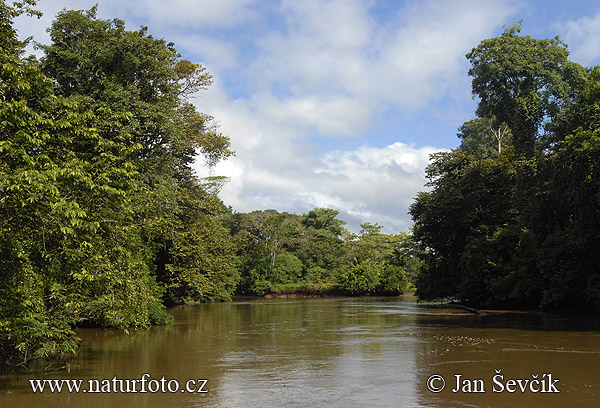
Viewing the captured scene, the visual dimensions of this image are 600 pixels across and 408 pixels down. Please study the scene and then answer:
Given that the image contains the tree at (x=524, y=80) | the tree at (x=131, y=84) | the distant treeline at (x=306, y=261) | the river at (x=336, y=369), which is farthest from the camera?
the distant treeline at (x=306, y=261)

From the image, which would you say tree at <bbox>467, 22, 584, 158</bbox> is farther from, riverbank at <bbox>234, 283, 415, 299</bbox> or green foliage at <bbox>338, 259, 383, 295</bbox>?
riverbank at <bbox>234, 283, 415, 299</bbox>

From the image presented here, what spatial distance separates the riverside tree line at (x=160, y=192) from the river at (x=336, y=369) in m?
0.98

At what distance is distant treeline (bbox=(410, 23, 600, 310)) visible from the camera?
23953 mm

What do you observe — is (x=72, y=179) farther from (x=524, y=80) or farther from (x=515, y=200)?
(x=524, y=80)

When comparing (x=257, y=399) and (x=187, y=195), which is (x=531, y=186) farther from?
(x=257, y=399)

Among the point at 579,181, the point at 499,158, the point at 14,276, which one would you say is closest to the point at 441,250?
the point at 499,158

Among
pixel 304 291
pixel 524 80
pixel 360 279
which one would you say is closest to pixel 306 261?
pixel 304 291

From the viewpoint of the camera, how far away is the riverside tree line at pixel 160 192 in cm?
835

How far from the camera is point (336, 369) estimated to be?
10836 millimetres

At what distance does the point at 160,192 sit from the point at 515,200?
759 inches

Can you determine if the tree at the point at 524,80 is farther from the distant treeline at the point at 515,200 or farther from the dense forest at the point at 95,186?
the dense forest at the point at 95,186

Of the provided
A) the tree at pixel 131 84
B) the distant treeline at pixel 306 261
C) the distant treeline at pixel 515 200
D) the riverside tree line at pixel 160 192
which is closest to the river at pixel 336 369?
the riverside tree line at pixel 160 192

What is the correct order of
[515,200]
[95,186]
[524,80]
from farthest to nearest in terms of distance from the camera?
1. [524,80]
2. [515,200]
3. [95,186]

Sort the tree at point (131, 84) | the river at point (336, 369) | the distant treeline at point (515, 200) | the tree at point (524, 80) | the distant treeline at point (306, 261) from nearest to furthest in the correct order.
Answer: the river at point (336, 369) < the tree at point (131, 84) < the distant treeline at point (515, 200) < the tree at point (524, 80) < the distant treeline at point (306, 261)
